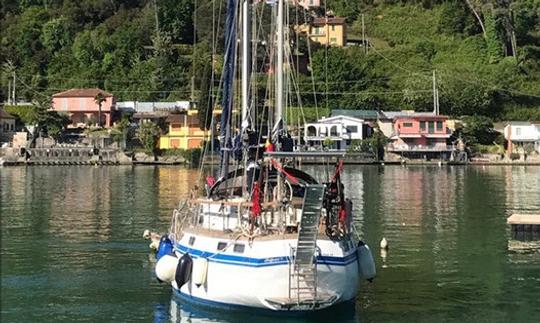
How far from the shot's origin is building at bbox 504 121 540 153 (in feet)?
350

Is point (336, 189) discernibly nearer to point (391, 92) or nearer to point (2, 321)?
point (2, 321)

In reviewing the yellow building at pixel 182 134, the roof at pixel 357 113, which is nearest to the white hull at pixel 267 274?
the yellow building at pixel 182 134

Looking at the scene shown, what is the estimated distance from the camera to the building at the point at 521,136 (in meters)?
107

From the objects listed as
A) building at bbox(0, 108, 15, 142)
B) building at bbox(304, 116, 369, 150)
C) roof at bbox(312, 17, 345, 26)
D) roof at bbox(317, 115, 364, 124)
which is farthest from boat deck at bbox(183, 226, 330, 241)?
roof at bbox(312, 17, 345, 26)

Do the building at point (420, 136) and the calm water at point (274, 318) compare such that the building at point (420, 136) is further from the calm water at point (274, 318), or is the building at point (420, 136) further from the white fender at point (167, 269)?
the white fender at point (167, 269)

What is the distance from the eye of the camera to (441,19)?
439 feet

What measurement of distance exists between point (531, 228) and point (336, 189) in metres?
18.7

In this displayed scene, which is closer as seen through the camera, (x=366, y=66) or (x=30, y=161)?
(x=30, y=161)

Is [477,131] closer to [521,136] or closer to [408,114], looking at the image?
[521,136]

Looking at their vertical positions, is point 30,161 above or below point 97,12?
below

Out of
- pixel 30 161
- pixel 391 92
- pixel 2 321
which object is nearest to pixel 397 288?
pixel 2 321

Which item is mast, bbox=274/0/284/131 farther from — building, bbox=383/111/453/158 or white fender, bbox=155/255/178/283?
building, bbox=383/111/453/158

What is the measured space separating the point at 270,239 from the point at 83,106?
96.8 m

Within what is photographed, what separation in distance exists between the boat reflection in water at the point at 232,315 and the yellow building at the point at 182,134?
8553 cm
